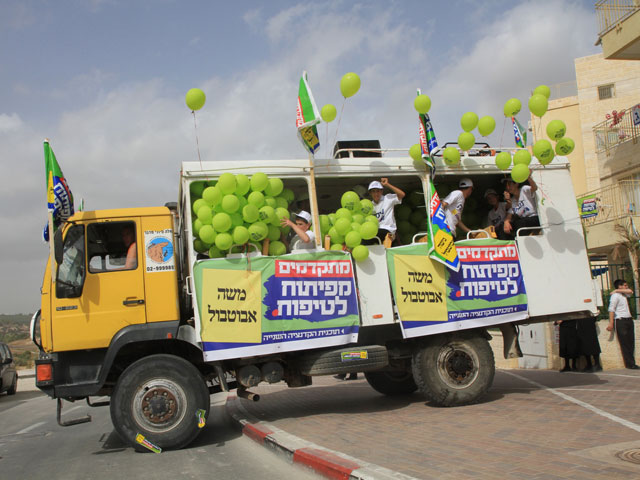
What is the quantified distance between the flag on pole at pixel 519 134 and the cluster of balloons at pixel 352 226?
2.64 m

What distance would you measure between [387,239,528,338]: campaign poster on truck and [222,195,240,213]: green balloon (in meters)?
2.22

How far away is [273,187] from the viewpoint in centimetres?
738

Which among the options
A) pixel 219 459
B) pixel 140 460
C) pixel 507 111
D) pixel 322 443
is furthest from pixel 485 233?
pixel 140 460

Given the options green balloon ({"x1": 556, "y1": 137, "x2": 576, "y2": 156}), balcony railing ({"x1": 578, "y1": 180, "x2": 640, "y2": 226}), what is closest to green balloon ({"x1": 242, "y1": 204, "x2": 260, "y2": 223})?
green balloon ({"x1": 556, "y1": 137, "x2": 576, "y2": 156})

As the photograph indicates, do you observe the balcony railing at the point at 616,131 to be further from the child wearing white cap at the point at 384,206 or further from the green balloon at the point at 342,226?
the green balloon at the point at 342,226

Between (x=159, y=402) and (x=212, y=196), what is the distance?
255 cm

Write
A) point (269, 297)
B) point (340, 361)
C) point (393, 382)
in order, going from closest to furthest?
point (269, 297)
point (340, 361)
point (393, 382)

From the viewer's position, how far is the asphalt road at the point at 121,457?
5.65m

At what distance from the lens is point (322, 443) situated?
19.6 ft

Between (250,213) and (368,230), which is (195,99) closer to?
(250,213)

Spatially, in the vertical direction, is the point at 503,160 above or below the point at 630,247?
above

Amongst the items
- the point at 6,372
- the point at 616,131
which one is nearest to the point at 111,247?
the point at 6,372

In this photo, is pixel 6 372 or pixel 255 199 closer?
pixel 255 199

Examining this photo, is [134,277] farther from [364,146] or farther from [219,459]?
[364,146]
